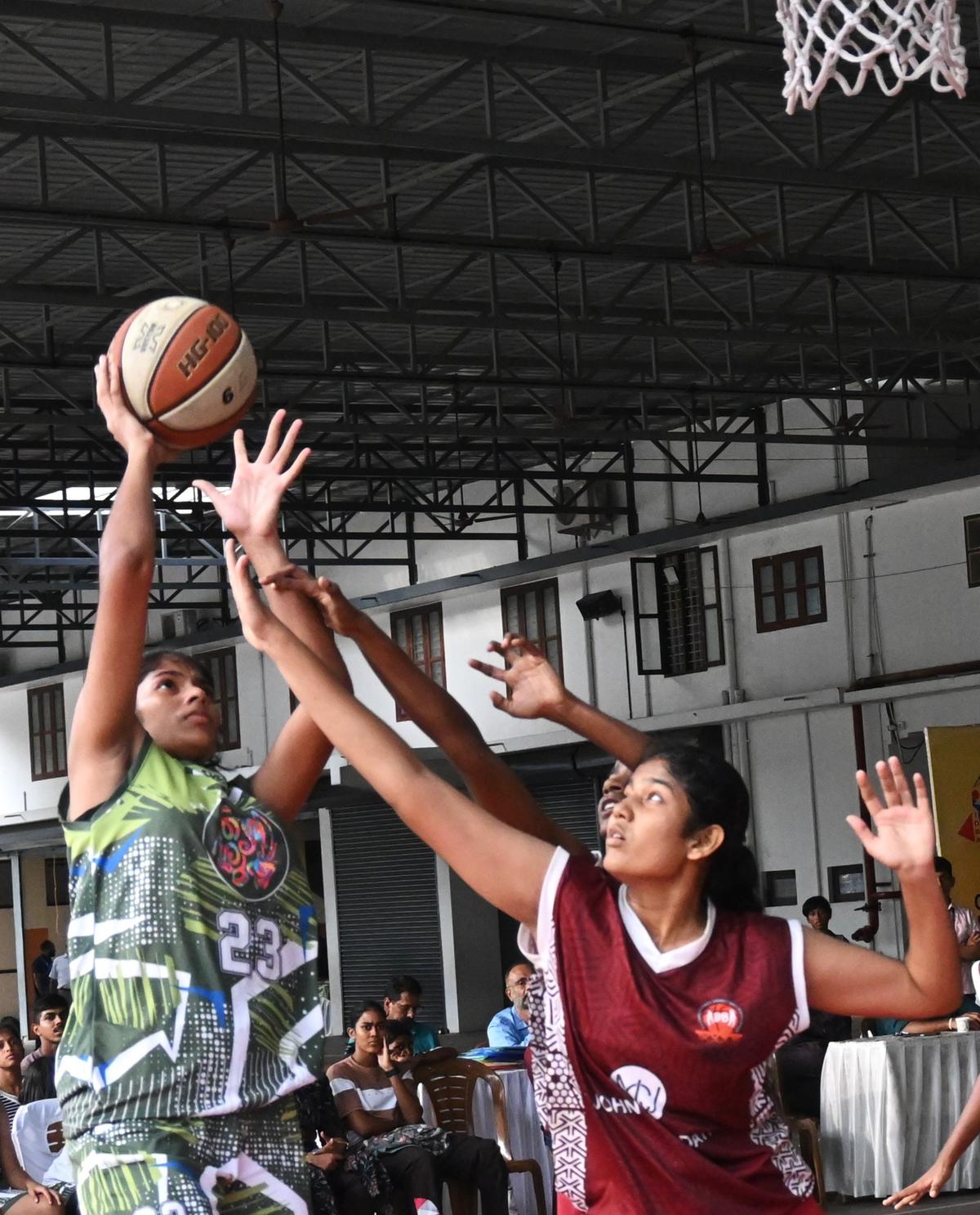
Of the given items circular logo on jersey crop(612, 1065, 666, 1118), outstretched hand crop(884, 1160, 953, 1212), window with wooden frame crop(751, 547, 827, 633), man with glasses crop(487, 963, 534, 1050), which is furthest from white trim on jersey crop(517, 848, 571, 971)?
window with wooden frame crop(751, 547, 827, 633)

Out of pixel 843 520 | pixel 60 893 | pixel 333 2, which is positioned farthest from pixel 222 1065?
pixel 60 893

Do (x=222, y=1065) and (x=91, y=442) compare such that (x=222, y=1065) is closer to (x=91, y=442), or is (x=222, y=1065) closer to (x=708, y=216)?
(x=708, y=216)

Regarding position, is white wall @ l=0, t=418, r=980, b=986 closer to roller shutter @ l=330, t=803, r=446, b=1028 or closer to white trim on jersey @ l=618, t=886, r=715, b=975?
roller shutter @ l=330, t=803, r=446, b=1028

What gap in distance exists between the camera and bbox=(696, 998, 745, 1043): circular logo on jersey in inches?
123

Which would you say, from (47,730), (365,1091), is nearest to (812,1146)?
(365,1091)

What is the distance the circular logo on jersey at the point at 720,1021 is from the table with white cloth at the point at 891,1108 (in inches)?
367

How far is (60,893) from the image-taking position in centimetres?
3897

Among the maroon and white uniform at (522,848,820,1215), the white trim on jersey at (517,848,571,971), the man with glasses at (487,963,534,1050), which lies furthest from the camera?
the man with glasses at (487,963,534,1050)

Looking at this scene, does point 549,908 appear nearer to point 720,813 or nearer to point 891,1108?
point 720,813

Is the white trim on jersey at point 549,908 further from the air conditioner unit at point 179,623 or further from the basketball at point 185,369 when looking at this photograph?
the air conditioner unit at point 179,623

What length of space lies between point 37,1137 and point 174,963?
21.6 ft

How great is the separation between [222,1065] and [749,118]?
13.2 metres

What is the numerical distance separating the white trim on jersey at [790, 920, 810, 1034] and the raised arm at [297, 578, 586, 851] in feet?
1.88

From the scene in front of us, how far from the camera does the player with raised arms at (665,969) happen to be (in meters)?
3.13
